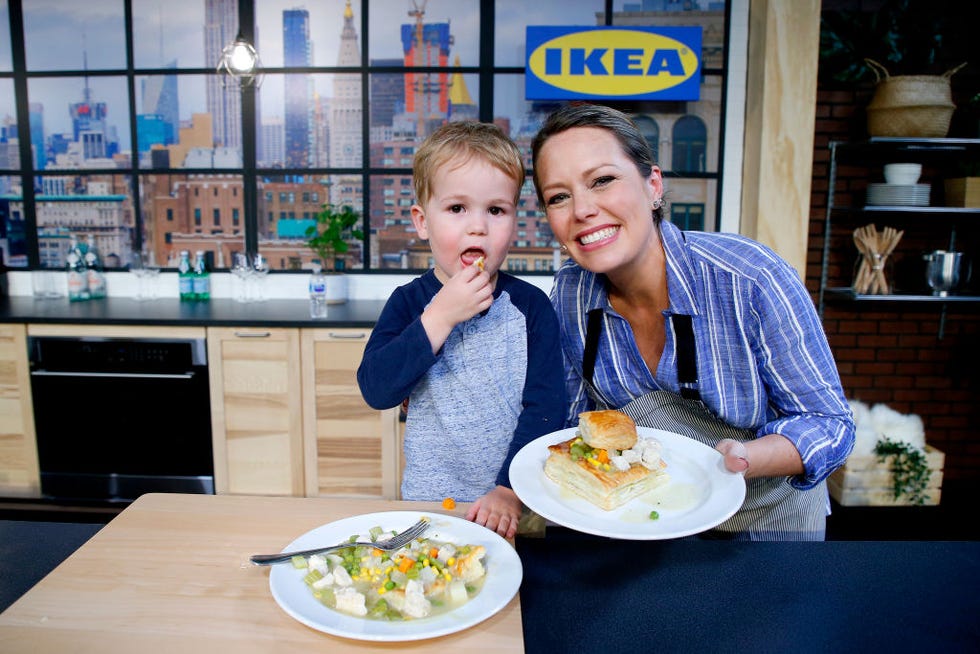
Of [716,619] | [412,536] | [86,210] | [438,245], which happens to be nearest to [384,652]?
[412,536]

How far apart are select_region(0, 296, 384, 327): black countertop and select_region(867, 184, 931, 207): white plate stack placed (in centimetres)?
251

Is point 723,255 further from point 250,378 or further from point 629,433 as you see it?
point 250,378

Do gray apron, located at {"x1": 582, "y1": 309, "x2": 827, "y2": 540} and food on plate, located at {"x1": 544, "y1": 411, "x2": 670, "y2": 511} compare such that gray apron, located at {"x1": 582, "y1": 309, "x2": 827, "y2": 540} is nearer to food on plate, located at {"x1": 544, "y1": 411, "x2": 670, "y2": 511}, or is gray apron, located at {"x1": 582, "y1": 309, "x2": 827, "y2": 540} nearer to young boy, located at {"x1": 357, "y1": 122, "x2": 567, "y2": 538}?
young boy, located at {"x1": 357, "y1": 122, "x2": 567, "y2": 538}

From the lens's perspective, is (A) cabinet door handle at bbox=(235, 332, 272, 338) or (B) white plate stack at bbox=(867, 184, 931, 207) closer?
(A) cabinet door handle at bbox=(235, 332, 272, 338)

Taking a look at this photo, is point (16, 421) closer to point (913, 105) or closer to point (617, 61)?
point (617, 61)

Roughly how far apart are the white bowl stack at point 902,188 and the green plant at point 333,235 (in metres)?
2.60

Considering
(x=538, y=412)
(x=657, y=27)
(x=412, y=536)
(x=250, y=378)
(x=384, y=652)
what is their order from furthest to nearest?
(x=657, y=27)
(x=250, y=378)
(x=538, y=412)
(x=412, y=536)
(x=384, y=652)

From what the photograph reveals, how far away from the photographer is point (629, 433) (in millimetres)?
1066

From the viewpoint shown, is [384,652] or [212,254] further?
[212,254]

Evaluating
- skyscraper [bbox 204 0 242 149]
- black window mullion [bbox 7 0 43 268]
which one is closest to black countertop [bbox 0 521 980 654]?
skyscraper [bbox 204 0 242 149]

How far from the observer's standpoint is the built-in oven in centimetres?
294

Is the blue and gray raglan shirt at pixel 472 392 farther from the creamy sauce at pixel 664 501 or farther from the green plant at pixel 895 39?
the green plant at pixel 895 39

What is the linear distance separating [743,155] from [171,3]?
321cm

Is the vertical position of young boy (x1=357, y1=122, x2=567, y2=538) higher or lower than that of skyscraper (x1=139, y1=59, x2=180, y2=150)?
lower
